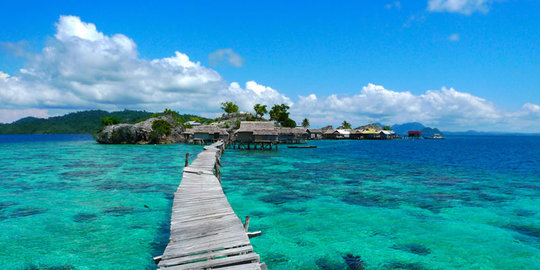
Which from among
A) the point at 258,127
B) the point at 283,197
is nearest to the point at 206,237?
the point at 283,197

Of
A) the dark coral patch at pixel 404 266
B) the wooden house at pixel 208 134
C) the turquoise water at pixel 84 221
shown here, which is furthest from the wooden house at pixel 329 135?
the dark coral patch at pixel 404 266

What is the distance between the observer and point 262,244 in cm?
1050

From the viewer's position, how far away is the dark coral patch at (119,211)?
1367 centimetres

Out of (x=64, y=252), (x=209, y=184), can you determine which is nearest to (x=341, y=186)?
(x=209, y=184)

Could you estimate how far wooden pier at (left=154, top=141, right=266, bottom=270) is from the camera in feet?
19.4

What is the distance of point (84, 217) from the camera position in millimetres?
13133

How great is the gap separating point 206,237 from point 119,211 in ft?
28.5

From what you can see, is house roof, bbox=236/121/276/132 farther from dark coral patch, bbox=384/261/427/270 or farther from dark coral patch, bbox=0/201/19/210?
dark coral patch, bbox=384/261/427/270

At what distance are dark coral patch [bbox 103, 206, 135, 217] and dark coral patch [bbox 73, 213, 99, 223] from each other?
1.93 feet

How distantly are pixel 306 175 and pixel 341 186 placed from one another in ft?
16.9

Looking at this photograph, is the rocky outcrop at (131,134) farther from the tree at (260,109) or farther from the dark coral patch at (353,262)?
the dark coral patch at (353,262)

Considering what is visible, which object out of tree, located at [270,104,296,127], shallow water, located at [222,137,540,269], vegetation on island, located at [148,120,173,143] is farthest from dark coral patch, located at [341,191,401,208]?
tree, located at [270,104,296,127]

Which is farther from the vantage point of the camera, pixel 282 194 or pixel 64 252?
pixel 282 194

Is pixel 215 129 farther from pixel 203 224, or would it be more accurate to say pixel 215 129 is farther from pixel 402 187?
pixel 203 224
